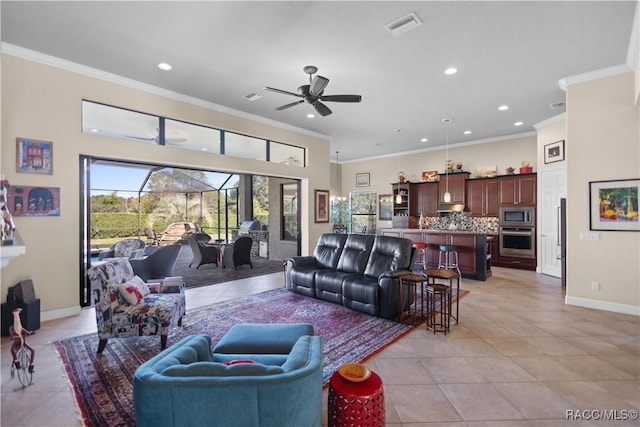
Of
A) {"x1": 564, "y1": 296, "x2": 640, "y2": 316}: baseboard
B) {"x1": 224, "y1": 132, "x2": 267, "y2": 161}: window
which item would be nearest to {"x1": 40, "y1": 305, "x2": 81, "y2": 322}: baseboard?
{"x1": 224, "y1": 132, "x2": 267, "y2": 161}: window

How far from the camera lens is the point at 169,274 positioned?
474 centimetres

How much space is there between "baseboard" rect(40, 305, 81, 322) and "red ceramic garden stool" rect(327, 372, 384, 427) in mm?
4070

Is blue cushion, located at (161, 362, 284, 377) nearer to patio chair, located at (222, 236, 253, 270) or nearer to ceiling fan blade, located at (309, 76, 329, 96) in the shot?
ceiling fan blade, located at (309, 76, 329, 96)

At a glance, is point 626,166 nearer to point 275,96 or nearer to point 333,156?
point 275,96

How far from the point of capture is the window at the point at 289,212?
9039mm

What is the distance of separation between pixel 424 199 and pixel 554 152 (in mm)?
3447

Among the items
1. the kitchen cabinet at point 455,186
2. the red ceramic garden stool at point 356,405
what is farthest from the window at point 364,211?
the red ceramic garden stool at point 356,405

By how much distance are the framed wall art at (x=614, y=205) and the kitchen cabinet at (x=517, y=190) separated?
301 centimetres

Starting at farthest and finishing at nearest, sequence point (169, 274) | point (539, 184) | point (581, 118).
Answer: point (539, 184) → point (169, 274) → point (581, 118)

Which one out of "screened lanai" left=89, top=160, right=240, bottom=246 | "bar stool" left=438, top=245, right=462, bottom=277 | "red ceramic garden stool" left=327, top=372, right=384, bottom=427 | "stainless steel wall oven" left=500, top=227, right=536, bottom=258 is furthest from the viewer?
"screened lanai" left=89, top=160, right=240, bottom=246

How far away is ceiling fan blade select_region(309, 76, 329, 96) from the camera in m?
3.49

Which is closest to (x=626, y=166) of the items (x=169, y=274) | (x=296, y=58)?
(x=296, y=58)

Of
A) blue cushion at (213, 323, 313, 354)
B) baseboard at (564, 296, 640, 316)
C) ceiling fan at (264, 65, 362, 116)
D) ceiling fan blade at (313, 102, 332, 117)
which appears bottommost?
baseboard at (564, 296, 640, 316)

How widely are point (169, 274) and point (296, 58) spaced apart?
12.1ft
